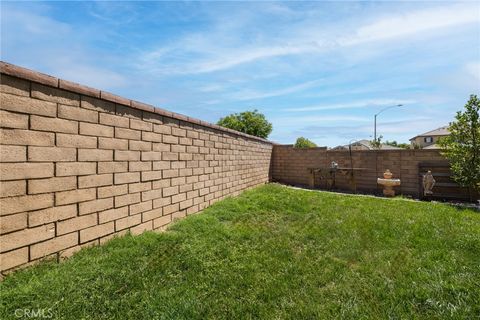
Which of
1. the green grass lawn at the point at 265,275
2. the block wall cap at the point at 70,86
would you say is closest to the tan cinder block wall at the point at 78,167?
the block wall cap at the point at 70,86

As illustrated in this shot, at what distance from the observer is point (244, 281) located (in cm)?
283

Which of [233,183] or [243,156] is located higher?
[243,156]

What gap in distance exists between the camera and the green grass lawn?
2271mm

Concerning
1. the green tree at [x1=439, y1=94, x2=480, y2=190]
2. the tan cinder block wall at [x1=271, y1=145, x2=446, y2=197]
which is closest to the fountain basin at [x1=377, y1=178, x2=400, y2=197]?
the tan cinder block wall at [x1=271, y1=145, x2=446, y2=197]

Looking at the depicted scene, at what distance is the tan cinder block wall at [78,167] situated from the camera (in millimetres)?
2395

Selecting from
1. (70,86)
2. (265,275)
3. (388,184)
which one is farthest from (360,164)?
(70,86)

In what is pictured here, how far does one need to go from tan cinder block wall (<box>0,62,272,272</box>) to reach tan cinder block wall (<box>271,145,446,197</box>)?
7.26 metres

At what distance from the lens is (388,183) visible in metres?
8.83

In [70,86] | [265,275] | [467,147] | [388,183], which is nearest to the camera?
[70,86]

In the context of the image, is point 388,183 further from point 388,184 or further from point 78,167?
point 78,167

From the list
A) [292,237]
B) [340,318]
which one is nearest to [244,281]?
[340,318]

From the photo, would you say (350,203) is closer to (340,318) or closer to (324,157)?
(324,157)

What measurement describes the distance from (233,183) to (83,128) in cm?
493

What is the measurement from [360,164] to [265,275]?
8.56 m
